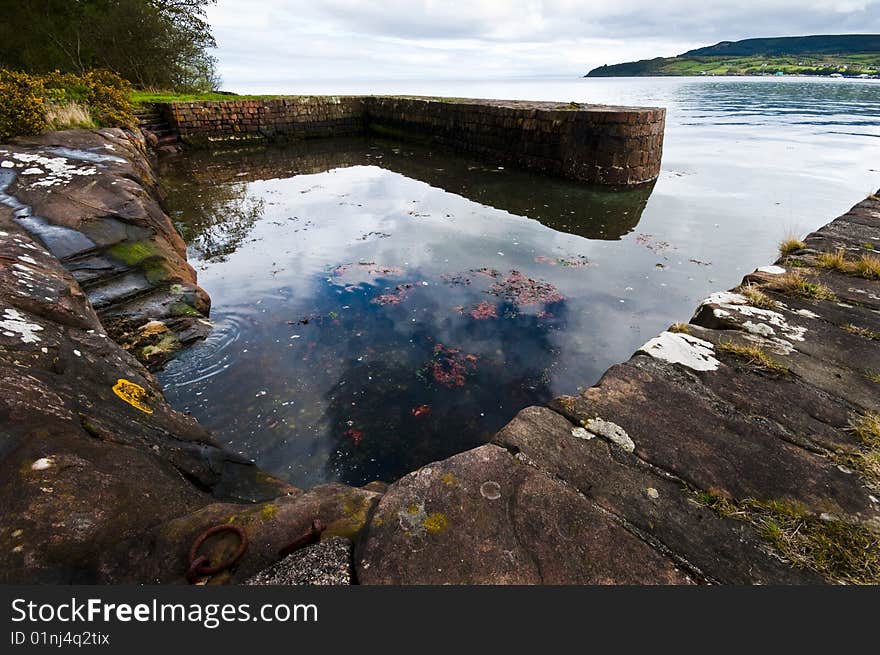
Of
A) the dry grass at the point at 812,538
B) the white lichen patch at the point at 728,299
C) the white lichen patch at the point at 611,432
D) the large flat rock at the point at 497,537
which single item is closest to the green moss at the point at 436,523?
the large flat rock at the point at 497,537

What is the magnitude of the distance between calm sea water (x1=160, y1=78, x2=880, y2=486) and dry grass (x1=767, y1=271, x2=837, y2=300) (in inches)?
58.9

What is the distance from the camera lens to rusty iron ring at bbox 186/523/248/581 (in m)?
1.28

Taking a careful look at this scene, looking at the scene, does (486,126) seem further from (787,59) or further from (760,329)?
(787,59)

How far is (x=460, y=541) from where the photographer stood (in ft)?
4.59

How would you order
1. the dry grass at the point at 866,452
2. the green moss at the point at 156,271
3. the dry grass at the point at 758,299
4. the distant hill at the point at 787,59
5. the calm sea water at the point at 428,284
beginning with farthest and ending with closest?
the distant hill at the point at 787,59 < the green moss at the point at 156,271 < the calm sea water at the point at 428,284 < the dry grass at the point at 758,299 < the dry grass at the point at 866,452

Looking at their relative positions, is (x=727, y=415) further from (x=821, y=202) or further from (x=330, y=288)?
(x=821, y=202)

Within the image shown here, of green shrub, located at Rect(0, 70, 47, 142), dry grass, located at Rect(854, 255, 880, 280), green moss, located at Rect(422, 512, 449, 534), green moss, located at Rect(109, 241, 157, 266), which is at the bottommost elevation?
green moss, located at Rect(422, 512, 449, 534)

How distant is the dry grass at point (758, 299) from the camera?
10.3 ft

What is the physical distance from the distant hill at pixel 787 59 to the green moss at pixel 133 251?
395 ft

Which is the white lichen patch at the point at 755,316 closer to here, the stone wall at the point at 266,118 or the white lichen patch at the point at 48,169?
the white lichen patch at the point at 48,169

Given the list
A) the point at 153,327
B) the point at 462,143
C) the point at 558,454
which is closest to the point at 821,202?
the point at 462,143

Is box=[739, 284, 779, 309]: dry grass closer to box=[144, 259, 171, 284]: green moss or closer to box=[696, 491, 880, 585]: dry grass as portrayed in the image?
box=[696, 491, 880, 585]: dry grass

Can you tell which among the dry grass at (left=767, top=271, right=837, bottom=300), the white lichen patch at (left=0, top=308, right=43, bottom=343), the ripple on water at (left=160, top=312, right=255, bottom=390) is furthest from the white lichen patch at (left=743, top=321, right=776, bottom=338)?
the ripple on water at (left=160, top=312, right=255, bottom=390)

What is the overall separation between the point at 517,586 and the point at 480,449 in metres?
0.64
